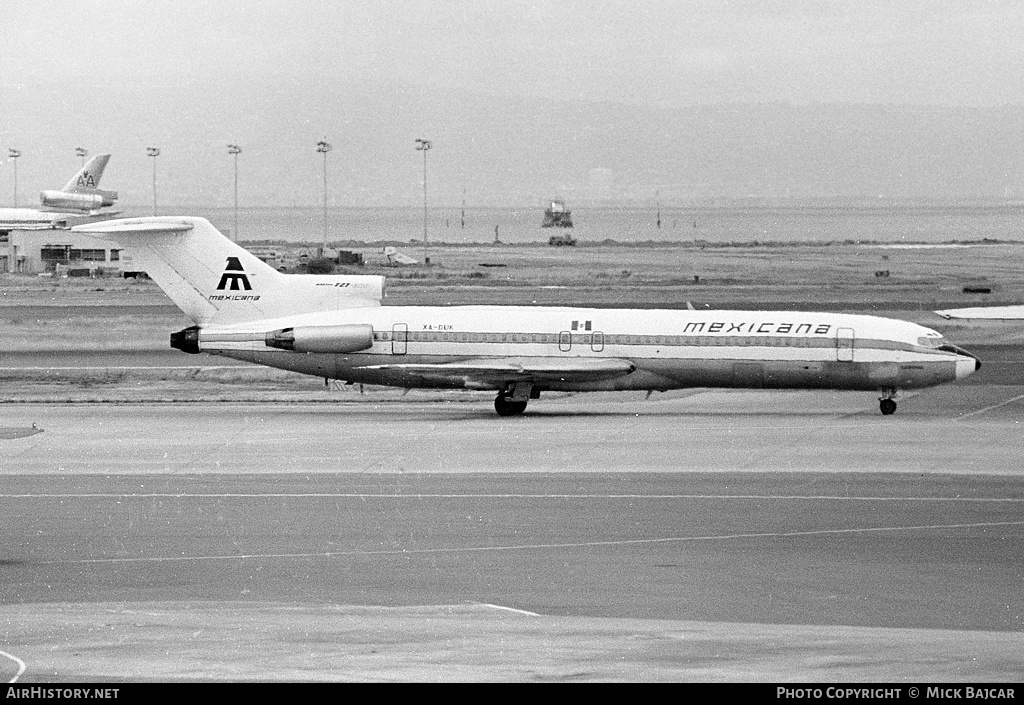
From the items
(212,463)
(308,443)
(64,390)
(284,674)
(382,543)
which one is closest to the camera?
(284,674)

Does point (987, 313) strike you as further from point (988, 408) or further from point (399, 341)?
point (399, 341)

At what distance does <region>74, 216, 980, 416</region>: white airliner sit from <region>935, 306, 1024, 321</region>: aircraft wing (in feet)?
109

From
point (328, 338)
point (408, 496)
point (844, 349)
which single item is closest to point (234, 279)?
point (328, 338)

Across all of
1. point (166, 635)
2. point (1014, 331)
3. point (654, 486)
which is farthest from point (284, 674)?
point (1014, 331)

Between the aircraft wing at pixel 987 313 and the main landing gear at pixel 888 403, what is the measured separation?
1282 inches

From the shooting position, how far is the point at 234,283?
47469 millimetres

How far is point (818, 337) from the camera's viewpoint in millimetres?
45812

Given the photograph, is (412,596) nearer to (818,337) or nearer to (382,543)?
(382,543)

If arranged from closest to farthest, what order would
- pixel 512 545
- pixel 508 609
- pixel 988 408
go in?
pixel 508 609 < pixel 512 545 < pixel 988 408

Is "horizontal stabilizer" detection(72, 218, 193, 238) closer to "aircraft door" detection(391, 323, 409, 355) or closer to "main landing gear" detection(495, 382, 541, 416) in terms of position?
"aircraft door" detection(391, 323, 409, 355)

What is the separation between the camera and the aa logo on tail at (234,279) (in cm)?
4744

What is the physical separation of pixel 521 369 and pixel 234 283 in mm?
9296

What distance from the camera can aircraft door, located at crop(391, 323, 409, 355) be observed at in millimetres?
46062

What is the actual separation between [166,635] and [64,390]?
121 ft
